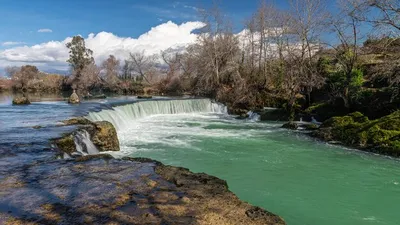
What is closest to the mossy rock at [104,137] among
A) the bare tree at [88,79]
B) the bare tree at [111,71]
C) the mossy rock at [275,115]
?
the mossy rock at [275,115]

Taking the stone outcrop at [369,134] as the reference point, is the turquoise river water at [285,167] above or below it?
below

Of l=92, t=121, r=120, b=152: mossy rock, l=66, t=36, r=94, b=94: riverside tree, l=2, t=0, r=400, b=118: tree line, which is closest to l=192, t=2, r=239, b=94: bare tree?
l=2, t=0, r=400, b=118: tree line

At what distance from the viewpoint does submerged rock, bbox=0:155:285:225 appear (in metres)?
4.32

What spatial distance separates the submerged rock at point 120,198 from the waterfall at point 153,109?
11.0 m

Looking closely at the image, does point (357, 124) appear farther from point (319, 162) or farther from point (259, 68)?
point (259, 68)

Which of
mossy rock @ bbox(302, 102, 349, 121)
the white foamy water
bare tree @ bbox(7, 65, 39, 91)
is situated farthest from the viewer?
bare tree @ bbox(7, 65, 39, 91)

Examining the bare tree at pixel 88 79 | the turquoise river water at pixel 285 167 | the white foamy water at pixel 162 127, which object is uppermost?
the bare tree at pixel 88 79

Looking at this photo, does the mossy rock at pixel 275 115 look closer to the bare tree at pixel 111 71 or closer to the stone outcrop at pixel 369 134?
the stone outcrop at pixel 369 134

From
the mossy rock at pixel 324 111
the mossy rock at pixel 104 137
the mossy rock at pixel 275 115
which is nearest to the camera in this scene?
the mossy rock at pixel 104 137

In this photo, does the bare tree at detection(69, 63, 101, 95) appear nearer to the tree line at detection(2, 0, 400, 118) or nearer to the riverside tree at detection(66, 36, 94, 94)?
the riverside tree at detection(66, 36, 94, 94)

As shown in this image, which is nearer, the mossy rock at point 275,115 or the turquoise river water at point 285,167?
the turquoise river water at point 285,167

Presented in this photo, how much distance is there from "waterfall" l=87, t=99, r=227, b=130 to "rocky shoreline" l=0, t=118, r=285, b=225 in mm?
10907

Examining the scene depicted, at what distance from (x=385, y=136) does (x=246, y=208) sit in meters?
9.90

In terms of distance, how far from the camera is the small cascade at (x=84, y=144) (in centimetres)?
995
